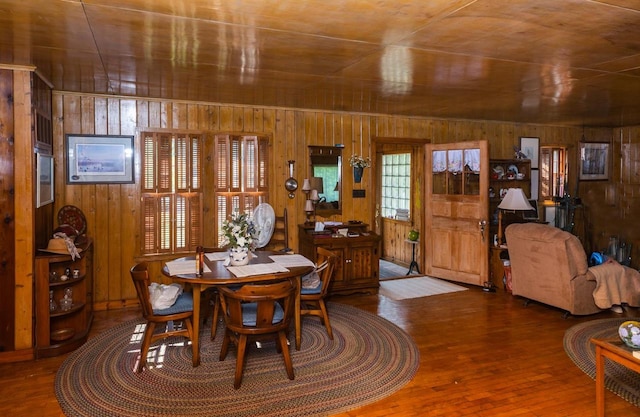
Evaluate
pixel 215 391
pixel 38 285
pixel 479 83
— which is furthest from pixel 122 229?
pixel 479 83

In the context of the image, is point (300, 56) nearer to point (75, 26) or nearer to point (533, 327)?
point (75, 26)

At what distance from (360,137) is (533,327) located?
3.29m

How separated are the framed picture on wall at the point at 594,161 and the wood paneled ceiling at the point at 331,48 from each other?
3.10 m

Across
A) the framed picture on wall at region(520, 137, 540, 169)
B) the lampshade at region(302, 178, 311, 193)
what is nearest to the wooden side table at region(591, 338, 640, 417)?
the lampshade at region(302, 178, 311, 193)

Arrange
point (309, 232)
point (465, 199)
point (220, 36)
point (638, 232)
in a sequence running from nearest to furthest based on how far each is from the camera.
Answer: point (220, 36), point (309, 232), point (465, 199), point (638, 232)

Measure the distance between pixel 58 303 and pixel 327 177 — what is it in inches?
137

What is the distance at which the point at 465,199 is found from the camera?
6188 millimetres

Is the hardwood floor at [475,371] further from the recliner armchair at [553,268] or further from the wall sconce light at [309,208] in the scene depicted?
the wall sconce light at [309,208]

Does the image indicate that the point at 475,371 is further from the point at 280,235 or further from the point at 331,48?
the point at 280,235

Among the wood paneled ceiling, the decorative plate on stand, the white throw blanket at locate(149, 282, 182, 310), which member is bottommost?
the white throw blanket at locate(149, 282, 182, 310)

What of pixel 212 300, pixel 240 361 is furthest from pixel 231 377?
pixel 212 300

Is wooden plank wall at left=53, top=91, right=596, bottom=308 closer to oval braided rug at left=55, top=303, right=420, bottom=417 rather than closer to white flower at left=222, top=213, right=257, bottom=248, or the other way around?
oval braided rug at left=55, top=303, right=420, bottom=417

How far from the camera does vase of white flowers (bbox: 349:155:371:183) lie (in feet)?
20.6

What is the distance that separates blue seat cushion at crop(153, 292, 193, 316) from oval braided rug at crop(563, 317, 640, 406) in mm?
3126
